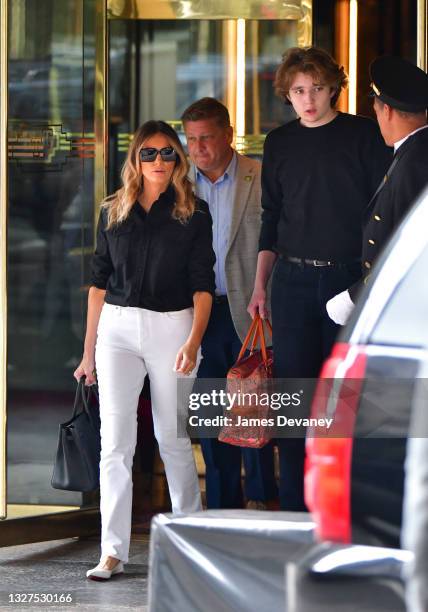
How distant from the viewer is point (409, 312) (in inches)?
87.7

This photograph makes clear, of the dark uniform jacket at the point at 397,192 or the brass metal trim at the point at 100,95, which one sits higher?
the brass metal trim at the point at 100,95

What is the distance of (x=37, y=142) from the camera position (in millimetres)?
5660

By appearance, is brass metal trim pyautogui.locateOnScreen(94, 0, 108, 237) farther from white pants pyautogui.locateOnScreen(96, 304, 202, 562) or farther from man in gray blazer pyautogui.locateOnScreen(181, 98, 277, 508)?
white pants pyautogui.locateOnScreen(96, 304, 202, 562)

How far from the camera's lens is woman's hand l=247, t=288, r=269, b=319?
5.21 meters

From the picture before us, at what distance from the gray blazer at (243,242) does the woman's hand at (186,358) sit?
25.5 inches

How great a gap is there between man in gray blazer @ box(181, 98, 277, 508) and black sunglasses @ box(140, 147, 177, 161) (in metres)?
0.61

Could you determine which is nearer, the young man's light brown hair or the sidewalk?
the sidewalk

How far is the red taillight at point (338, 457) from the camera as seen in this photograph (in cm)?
227

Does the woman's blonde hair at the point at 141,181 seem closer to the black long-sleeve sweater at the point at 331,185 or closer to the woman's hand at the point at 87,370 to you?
the black long-sleeve sweater at the point at 331,185

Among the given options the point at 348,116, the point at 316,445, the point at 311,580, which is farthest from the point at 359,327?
the point at 348,116

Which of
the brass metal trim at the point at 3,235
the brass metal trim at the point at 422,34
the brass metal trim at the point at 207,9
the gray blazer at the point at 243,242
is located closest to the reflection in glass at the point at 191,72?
the brass metal trim at the point at 207,9

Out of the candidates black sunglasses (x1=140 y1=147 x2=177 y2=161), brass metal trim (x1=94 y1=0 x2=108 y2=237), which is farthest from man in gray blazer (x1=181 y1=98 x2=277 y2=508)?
black sunglasses (x1=140 y1=147 x2=177 y2=161)

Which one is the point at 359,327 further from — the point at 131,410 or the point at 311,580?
the point at 131,410

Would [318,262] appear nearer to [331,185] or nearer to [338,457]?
[331,185]
